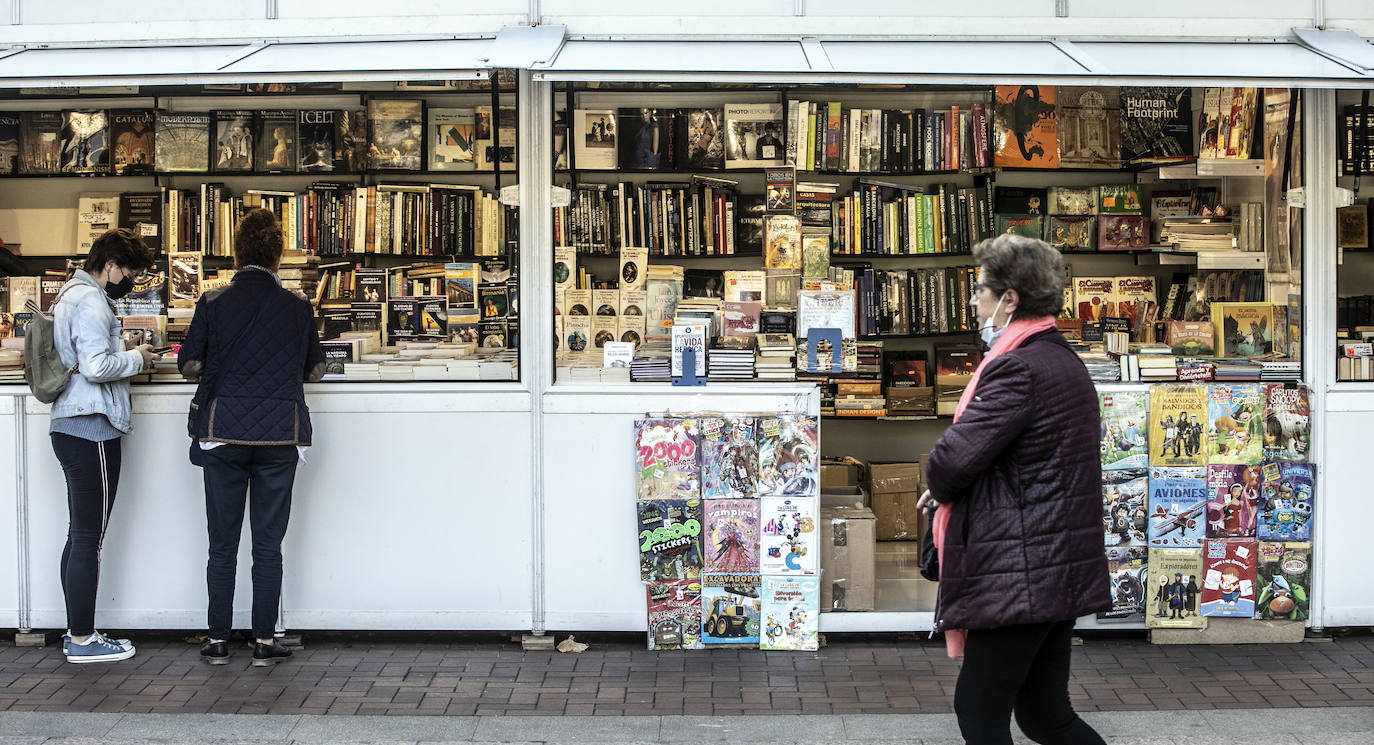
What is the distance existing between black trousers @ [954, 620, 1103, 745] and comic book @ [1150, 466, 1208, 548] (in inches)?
94.3

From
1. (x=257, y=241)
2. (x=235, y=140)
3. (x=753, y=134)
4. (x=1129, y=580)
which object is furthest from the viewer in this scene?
(x=235, y=140)

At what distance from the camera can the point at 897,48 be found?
5383mm

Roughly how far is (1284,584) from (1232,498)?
438 millimetres

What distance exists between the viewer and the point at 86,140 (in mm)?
7262

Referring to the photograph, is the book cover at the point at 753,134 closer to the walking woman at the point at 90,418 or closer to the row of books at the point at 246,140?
the row of books at the point at 246,140

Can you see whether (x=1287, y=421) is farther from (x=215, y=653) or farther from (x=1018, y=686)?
(x=215, y=653)

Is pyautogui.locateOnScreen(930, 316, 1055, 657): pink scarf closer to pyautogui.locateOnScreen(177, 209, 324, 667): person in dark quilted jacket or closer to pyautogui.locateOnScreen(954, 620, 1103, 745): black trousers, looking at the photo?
pyautogui.locateOnScreen(954, 620, 1103, 745): black trousers

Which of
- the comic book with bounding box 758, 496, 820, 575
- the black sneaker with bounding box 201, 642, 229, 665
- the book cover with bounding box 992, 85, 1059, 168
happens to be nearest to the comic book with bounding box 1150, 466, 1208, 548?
the comic book with bounding box 758, 496, 820, 575

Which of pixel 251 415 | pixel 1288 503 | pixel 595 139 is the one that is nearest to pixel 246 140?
pixel 595 139

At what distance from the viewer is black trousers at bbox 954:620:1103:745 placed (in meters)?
3.18

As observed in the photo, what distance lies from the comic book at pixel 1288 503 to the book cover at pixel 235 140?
209 inches

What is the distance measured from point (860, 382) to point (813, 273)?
2.84ft

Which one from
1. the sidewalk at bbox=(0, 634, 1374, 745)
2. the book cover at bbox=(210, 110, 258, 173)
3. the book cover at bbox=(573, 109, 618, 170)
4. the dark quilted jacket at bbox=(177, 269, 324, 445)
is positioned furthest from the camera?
the book cover at bbox=(210, 110, 258, 173)

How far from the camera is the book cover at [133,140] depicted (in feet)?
23.6
